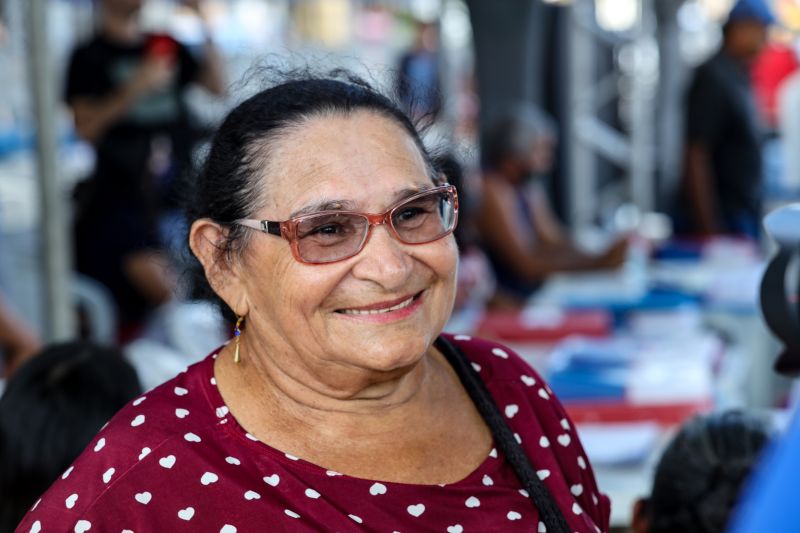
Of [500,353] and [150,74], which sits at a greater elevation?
[500,353]

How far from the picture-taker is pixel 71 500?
1.37 m

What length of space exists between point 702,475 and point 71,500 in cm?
105

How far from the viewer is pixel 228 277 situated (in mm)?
1618

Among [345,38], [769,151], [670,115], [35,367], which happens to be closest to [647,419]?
[35,367]

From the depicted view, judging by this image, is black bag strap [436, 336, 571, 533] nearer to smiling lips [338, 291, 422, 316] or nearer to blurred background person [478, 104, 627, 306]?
smiling lips [338, 291, 422, 316]

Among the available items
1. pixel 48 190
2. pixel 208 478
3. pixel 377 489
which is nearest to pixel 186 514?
pixel 208 478

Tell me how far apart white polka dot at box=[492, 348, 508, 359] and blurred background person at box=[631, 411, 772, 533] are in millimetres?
368

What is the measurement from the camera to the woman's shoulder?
1.36 meters

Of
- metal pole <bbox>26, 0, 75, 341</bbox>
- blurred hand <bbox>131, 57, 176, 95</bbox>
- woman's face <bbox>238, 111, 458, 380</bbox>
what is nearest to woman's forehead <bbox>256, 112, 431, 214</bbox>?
woman's face <bbox>238, 111, 458, 380</bbox>

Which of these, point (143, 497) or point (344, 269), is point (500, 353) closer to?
point (344, 269)

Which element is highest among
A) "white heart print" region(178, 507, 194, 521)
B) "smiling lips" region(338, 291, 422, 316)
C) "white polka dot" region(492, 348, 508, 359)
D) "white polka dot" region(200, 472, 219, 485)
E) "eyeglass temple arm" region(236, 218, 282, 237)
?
"eyeglass temple arm" region(236, 218, 282, 237)

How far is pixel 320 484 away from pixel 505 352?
1.55ft

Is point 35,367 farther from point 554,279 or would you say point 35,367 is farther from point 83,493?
point 554,279

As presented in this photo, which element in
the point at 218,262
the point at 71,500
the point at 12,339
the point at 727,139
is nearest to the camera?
the point at 71,500
